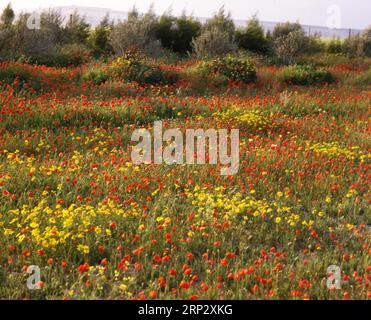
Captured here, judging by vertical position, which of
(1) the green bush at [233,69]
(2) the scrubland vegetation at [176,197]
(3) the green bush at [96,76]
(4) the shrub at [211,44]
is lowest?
(2) the scrubland vegetation at [176,197]

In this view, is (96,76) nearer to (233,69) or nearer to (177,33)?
(233,69)

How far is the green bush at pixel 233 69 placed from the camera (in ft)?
53.8

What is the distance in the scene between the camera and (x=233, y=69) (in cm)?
1664

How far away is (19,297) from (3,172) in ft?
10.0

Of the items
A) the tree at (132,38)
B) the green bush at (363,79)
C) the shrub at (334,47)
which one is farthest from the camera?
the shrub at (334,47)

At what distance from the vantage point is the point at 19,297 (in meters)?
4.37

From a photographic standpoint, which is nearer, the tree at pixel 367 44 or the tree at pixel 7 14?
the tree at pixel 7 14

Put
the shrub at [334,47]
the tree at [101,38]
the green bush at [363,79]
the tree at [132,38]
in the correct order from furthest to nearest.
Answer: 1. the shrub at [334,47]
2. the tree at [101,38]
3. the tree at [132,38]
4. the green bush at [363,79]

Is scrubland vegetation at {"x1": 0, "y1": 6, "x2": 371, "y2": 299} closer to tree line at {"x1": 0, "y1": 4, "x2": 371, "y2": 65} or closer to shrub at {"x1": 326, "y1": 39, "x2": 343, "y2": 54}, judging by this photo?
tree line at {"x1": 0, "y1": 4, "x2": 371, "y2": 65}

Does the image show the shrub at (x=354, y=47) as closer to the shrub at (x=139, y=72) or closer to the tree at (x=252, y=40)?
the tree at (x=252, y=40)

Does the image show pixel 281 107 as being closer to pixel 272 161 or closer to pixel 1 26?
pixel 272 161

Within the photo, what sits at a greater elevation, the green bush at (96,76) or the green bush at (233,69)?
the green bush at (233,69)

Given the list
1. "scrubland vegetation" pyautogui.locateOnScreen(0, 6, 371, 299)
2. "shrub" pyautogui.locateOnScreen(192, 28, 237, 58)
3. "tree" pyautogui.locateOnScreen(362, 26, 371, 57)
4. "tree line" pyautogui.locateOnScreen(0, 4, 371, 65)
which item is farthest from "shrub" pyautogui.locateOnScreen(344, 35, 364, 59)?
"scrubland vegetation" pyautogui.locateOnScreen(0, 6, 371, 299)

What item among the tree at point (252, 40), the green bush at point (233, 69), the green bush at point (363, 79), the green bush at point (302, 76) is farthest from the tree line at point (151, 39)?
the green bush at point (363, 79)
